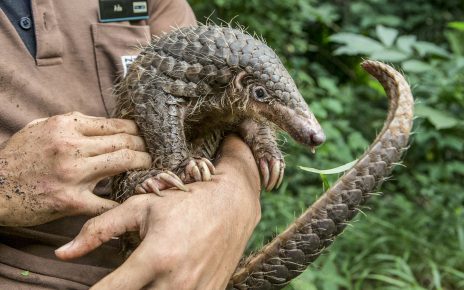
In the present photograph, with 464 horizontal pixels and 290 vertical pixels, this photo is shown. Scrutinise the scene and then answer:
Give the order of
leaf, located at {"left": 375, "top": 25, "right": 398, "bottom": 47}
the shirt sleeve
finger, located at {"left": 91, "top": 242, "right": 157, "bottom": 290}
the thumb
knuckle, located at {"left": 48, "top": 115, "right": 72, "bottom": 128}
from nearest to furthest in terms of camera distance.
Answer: finger, located at {"left": 91, "top": 242, "right": 157, "bottom": 290} < the thumb < knuckle, located at {"left": 48, "top": 115, "right": 72, "bottom": 128} < the shirt sleeve < leaf, located at {"left": 375, "top": 25, "right": 398, "bottom": 47}

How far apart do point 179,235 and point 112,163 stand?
0.98 ft

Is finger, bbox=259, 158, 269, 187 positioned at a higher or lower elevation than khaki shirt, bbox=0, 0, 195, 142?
lower

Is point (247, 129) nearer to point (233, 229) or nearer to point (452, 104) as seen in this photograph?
point (233, 229)

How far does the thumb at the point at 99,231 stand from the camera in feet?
4.48

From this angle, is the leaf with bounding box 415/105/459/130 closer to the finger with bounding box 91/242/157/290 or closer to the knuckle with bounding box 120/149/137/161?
the knuckle with bounding box 120/149/137/161

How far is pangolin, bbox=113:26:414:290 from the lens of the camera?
1548mm

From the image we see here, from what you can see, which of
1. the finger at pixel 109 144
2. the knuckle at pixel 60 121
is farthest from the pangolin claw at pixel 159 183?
the knuckle at pixel 60 121

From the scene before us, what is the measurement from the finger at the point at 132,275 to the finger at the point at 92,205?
24cm

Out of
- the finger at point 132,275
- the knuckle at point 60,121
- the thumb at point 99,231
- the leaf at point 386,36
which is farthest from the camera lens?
the leaf at point 386,36

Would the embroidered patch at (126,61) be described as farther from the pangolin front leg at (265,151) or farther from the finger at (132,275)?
the finger at (132,275)

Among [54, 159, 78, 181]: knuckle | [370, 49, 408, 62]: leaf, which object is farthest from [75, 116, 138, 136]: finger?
[370, 49, 408, 62]: leaf

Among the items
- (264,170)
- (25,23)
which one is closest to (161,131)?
(264,170)

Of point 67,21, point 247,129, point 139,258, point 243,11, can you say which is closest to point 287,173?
point 243,11

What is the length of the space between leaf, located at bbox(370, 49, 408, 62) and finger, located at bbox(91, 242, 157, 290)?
2019 millimetres
